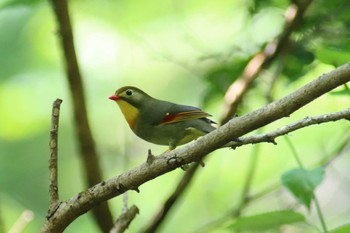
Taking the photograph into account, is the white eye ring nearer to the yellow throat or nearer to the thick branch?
the yellow throat

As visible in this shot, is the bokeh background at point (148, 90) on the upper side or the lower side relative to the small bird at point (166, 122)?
upper

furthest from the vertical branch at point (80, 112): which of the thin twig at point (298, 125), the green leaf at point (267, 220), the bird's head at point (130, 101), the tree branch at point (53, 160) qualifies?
the thin twig at point (298, 125)

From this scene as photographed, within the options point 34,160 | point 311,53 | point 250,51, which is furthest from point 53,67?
point 311,53

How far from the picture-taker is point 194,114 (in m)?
2.65

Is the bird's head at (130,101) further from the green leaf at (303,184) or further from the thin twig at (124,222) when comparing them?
the green leaf at (303,184)

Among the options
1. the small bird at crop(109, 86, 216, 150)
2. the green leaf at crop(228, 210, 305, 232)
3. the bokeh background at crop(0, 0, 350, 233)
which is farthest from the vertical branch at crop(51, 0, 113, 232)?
the green leaf at crop(228, 210, 305, 232)

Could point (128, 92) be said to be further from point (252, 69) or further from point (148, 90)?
point (148, 90)

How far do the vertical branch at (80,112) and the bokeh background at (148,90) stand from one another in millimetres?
631

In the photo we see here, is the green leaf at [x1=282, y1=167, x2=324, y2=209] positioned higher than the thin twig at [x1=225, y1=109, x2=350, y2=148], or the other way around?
the thin twig at [x1=225, y1=109, x2=350, y2=148]

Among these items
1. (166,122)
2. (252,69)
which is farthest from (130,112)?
(252,69)

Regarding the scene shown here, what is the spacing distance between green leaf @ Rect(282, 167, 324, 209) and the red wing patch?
0.52 m

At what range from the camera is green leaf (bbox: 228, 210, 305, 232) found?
2.05 meters

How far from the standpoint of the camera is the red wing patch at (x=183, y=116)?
2648 millimetres

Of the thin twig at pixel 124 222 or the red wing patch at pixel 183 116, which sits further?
the red wing patch at pixel 183 116
